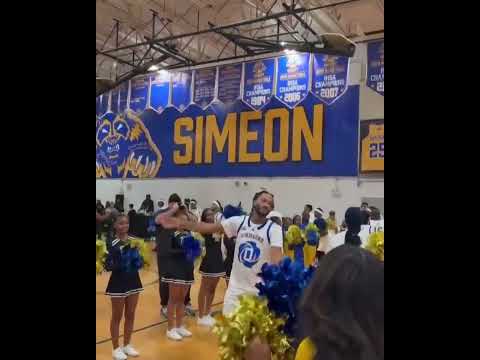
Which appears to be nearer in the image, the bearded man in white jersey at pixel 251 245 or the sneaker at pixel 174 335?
the bearded man in white jersey at pixel 251 245

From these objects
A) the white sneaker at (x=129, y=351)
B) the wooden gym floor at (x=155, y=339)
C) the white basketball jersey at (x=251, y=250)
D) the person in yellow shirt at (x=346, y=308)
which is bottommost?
the wooden gym floor at (x=155, y=339)

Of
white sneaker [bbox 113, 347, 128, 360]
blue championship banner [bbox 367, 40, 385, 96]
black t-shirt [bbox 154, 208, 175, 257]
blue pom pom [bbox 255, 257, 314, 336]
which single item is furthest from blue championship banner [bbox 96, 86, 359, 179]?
blue pom pom [bbox 255, 257, 314, 336]

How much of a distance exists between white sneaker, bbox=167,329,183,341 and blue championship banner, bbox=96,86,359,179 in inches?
196

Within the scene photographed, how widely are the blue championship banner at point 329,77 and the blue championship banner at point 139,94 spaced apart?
14.0 feet

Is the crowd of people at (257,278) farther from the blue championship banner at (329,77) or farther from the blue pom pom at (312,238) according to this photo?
the blue championship banner at (329,77)

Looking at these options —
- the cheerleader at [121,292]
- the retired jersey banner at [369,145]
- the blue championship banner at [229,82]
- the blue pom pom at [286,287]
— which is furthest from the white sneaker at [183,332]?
the blue championship banner at [229,82]

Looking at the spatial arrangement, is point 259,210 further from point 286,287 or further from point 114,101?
point 114,101

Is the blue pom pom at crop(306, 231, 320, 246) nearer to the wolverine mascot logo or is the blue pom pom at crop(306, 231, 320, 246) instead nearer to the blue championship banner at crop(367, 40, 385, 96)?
the blue championship banner at crop(367, 40, 385, 96)

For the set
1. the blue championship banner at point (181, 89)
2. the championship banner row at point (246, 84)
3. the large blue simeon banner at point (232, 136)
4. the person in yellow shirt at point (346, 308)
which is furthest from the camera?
the blue championship banner at point (181, 89)

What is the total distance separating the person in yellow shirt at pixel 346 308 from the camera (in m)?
0.89
